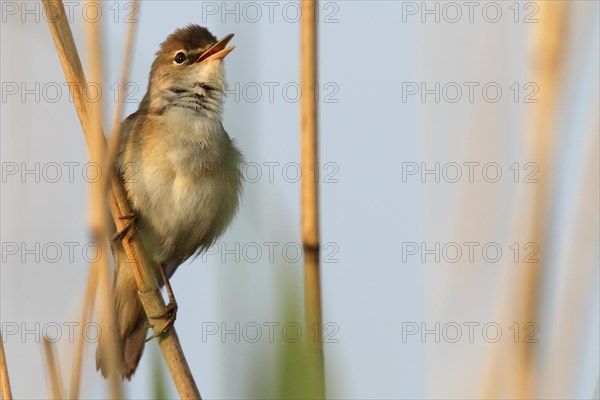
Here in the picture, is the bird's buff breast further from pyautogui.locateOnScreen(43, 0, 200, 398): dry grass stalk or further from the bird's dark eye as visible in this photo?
pyautogui.locateOnScreen(43, 0, 200, 398): dry grass stalk

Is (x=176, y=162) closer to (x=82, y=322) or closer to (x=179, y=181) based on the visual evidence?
(x=179, y=181)

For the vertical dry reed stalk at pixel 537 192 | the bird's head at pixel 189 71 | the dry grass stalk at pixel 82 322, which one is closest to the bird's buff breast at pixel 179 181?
the bird's head at pixel 189 71

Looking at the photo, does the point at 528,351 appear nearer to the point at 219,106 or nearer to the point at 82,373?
the point at 82,373

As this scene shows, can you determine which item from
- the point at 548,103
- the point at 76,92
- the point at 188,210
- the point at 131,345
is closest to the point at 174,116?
the point at 188,210

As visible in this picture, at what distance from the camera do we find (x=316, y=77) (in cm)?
191

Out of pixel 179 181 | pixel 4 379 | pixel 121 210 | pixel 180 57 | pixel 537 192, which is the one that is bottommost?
pixel 4 379

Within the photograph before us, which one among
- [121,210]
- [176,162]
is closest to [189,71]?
[176,162]

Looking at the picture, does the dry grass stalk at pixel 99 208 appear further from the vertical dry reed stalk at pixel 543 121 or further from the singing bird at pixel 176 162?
the singing bird at pixel 176 162

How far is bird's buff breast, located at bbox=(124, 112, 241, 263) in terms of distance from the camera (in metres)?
3.75

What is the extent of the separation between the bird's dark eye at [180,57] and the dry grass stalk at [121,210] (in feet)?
6.07

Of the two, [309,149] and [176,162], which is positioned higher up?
[309,149]

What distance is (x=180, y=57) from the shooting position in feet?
13.5

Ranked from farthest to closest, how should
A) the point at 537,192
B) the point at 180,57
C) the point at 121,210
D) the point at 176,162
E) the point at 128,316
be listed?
the point at 180,57
the point at 128,316
the point at 176,162
the point at 121,210
the point at 537,192

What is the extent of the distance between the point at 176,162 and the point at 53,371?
6.47ft
